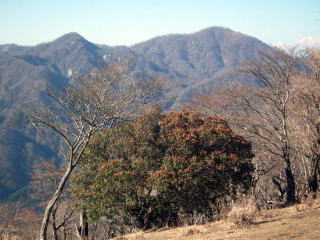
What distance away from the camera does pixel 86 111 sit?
12.3 meters

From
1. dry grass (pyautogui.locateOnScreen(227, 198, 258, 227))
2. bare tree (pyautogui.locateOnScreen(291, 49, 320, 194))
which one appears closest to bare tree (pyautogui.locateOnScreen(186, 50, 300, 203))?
bare tree (pyautogui.locateOnScreen(291, 49, 320, 194))

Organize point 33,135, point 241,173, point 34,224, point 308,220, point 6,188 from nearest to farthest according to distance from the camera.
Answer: point 308,220, point 241,173, point 34,224, point 6,188, point 33,135

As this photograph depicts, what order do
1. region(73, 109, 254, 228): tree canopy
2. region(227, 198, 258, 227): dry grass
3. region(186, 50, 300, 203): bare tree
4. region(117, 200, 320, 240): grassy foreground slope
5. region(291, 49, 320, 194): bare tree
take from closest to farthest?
region(117, 200, 320, 240): grassy foreground slope, region(227, 198, 258, 227): dry grass, region(73, 109, 254, 228): tree canopy, region(291, 49, 320, 194): bare tree, region(186, 50, 300, 203): bare tree

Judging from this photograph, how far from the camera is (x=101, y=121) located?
1187 centimetres

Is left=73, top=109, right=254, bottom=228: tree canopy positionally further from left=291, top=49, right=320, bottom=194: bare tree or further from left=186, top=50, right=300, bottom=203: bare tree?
left=291, top=49, right=320, bottom=194: bare tree

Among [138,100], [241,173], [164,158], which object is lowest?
[241,173]

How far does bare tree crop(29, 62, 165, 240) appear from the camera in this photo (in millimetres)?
11250

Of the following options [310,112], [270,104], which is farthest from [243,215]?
[270,104]

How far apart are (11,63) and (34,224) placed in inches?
6008

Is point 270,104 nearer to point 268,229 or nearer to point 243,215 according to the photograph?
point 243,215

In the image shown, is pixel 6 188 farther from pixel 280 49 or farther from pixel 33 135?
pixel 280 49

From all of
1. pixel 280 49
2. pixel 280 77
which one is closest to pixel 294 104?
pixel 280 77

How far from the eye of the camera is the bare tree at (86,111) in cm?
1125

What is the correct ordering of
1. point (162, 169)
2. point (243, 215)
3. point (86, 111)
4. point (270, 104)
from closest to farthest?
1. point (243, 215)
2. point (86, 111)
3. point (162, 169)
4. point (270, 104)
